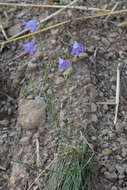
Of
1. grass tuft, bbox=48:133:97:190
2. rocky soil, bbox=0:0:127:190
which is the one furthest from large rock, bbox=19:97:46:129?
grass tuft, bbox=48:133:97:190

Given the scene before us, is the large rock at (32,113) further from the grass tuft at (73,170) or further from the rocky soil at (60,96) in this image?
the grass tuft at (73,170)

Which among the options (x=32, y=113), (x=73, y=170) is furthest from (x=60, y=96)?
(x=73, y=170)

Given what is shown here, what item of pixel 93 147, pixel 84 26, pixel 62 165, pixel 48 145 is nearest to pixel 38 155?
pixel 48 145

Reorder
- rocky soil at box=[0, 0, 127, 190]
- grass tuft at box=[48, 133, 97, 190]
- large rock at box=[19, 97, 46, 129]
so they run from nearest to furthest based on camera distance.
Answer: grass tuft at box=[48, 133, 97, 190] → rocky soil at box=[0, 0, 127, 190] → large rock at box=[19, 97, 46, 129]

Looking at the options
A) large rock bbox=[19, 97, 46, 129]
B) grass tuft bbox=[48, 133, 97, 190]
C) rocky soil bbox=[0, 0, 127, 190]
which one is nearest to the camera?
grass tuft bbox=[48, 133, 97, 190]

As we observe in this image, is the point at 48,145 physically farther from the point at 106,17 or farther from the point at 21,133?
the point at 106,17

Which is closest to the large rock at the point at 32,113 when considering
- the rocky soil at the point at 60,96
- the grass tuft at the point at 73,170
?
the rocky soil at the point at 60,96

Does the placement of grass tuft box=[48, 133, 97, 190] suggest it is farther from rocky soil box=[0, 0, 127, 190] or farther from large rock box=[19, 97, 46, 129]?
large rock box=[19, 97, 46, 129]

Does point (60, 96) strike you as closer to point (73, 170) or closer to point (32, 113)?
point (32, 113)
